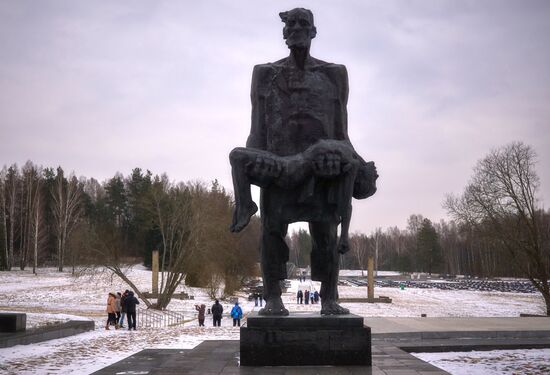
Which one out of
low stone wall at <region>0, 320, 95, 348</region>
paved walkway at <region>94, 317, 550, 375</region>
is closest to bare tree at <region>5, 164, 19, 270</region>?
low stone wall at <region>0, 320, 95, 348</region>

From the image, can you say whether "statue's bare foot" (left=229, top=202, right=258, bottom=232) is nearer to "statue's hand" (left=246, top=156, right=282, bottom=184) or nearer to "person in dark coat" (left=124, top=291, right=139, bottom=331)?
"statue's hand" (left=246, top=156, right=282, bottom=184)

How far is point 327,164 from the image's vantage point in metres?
5.38

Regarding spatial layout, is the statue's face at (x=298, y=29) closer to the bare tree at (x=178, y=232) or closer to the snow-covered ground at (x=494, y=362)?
the snow-covered ground at (x=494, y=362)

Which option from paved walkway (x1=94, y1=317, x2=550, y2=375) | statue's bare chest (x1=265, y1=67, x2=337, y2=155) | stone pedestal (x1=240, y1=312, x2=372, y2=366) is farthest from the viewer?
statue's bare chest (x1=265, y1=67, x2=337, y2=155)

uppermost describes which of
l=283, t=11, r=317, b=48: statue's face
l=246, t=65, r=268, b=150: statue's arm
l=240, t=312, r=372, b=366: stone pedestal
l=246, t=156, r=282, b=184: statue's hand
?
l=283, t=11, r=317, b=48: statue's face

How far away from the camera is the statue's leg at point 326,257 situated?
229 inches

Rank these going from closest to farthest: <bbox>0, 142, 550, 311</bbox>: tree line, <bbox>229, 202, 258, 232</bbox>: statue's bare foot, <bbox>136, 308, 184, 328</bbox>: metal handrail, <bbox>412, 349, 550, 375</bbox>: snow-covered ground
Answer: <bbox>229, 202, 258, 232</bbox>: statue's bare foot < <bbox>412, 349, 550, 375</bbox>: snow-covered ground < <bbox>136, 308, 184, 328</bbox>: metal handrail < <bbox>0, 142, 550, 311</bbox>: tree line

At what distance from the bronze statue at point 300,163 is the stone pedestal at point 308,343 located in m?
0.39

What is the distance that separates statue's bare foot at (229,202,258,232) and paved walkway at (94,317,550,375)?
1.47 m

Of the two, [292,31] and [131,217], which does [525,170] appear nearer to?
[292,31]

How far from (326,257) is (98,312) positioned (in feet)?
76.1

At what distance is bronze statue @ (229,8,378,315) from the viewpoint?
5.46 meters

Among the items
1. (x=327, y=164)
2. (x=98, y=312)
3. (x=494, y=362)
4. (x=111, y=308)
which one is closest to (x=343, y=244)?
(x=327, y=164)

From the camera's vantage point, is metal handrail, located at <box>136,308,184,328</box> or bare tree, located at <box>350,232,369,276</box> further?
bare tree, located at <box>350,232,369,276</box>
